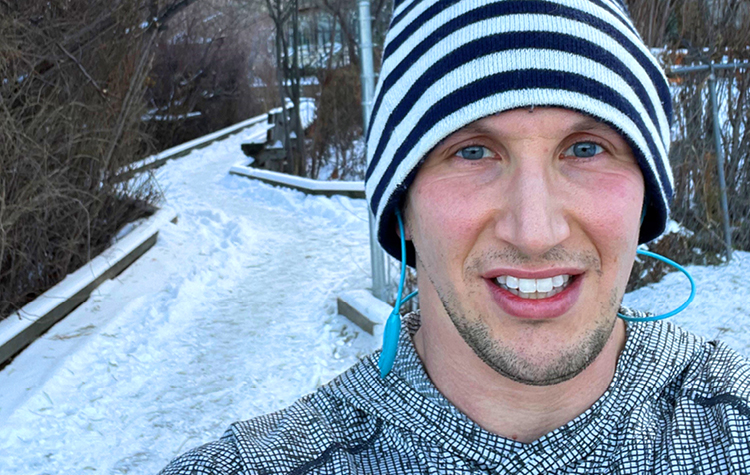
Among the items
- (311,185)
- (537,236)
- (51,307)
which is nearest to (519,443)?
(537,236)

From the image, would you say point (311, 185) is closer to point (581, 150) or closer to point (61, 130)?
point (61, 130)

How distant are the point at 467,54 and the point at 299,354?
4083 mm

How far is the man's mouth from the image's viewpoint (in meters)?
1.54

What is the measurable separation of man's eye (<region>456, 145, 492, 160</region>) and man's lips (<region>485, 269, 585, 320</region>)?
0.81ft

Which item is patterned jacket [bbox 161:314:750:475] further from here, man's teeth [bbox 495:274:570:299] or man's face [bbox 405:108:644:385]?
man's teeth [bbox 495:274:570:299]

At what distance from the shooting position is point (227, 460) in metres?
1.52

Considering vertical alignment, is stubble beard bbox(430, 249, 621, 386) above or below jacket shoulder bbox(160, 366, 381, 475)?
above

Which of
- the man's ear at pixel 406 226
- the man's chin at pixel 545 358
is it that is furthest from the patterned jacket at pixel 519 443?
the man's ear at pixel 406 226

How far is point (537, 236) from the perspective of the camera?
4.85 ft

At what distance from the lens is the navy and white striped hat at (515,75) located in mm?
1522

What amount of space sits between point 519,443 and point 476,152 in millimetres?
592

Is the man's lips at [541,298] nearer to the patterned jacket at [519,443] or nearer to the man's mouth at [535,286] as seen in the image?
the man's mouth at [535,286]

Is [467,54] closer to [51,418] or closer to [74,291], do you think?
[51,418]

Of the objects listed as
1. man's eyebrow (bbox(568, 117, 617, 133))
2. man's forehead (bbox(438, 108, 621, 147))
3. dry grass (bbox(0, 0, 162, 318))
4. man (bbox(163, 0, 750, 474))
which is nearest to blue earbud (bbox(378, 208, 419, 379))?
man (bbox(163, 0, 750, 474))
